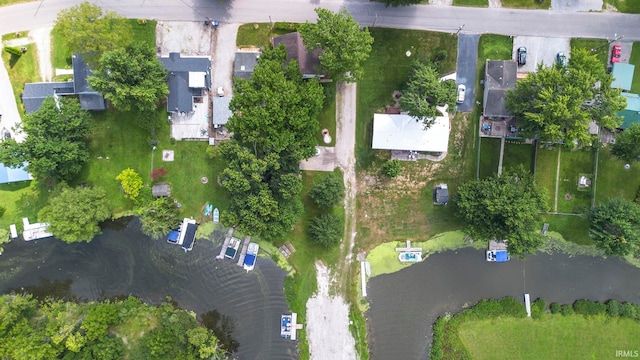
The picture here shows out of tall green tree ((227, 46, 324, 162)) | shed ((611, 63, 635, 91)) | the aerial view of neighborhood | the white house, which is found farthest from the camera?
shed ((611, 63, 635, 91))

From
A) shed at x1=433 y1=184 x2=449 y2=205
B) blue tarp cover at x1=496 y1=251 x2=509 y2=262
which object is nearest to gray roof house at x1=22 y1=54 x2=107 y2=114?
shed at x1=433 y1=184 x2=449 y2=205

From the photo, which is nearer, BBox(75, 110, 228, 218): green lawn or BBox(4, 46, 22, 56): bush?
BBox(4, 46, 22, 56): bush

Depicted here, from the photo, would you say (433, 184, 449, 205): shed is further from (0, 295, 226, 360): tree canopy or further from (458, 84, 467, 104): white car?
(0, 295, 226, 360): tree canopy

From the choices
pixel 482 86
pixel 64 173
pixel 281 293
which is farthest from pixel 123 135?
pixel 482 86

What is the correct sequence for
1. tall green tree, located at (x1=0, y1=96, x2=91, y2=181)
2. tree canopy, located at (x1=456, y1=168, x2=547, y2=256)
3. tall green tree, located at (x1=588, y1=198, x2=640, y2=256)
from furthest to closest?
tall green tree, located at (x1=0, y1=96, x2=91, y2=181)
tall green tree, located at (x1=588, y1=198, x2=640, y2=256)
tree canopy, located at (x1=456, y1=168, x2=547, y2=256)

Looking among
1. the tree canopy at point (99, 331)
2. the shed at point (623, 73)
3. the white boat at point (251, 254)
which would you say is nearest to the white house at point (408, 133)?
the white boat at point (251, 254)

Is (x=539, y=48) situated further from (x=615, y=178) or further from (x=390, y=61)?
(x=615, y=178)
